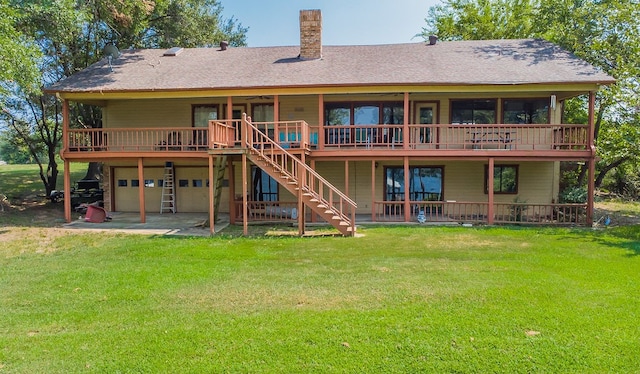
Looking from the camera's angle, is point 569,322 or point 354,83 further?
point 354,83

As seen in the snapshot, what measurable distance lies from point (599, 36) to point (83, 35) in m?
24.9

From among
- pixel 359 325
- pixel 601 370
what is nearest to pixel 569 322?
pixel 601 370

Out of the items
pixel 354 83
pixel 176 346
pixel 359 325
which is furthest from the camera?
pixel 354 83

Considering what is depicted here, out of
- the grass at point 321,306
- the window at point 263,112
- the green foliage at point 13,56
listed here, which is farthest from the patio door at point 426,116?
the green foliage at point 13,56

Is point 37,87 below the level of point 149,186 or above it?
above

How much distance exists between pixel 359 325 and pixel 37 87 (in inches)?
576

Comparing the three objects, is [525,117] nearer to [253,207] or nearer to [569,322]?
[253,207]

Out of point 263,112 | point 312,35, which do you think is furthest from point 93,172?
point 312,35

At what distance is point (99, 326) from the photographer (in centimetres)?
537

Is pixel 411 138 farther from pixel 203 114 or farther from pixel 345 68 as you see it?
pixel 203 114

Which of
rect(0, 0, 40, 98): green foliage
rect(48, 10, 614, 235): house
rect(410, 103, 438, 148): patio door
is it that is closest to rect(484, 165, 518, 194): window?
rect(48, 10, 614, 235): house

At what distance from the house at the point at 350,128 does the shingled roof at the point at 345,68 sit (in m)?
0.08

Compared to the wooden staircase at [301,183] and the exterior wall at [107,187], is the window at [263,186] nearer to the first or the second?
the wooden staircase at [301,183]

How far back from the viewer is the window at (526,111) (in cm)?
1595
